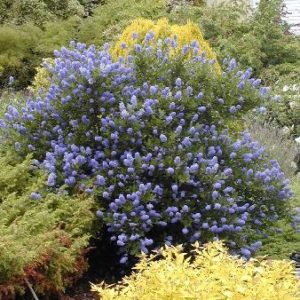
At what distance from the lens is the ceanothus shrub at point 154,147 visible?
15.5 ft

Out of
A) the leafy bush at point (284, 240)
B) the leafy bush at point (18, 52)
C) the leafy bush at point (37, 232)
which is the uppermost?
the leafy bush at point (37, 232)

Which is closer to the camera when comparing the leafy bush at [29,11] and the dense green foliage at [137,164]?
the dense green foliage at [137,164]

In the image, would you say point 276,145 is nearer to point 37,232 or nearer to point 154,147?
point 154,147

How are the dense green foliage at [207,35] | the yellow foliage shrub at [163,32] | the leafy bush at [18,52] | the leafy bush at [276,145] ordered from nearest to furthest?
the yellow foliage shrub at [163,32]
the leafy bush at [276,145]
the dense green foliage at [207,35]
the leafy bush at [18,52]

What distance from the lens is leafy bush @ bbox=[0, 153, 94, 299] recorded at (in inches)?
147

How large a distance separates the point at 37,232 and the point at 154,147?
1121mm

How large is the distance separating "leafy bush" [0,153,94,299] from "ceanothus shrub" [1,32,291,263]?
156mm

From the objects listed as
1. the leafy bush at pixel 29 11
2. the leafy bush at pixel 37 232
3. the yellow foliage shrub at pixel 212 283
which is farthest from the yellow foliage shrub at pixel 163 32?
the leafy bush at pixel 29 11

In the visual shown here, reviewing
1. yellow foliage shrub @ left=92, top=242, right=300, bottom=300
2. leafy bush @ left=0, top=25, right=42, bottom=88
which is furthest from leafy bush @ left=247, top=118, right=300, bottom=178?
leafy bush @ left=0, top=25, right=42, bottom=88

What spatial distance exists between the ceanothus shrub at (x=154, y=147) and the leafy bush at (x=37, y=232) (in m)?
0.16

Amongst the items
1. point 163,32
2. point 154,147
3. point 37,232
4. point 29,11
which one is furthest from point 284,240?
point 29,11

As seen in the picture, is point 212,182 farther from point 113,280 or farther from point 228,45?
point 228,45

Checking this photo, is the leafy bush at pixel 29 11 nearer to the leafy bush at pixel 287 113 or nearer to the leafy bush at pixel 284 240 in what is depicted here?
the leafy bush at pixel 287 113

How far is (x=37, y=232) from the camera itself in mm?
4199
